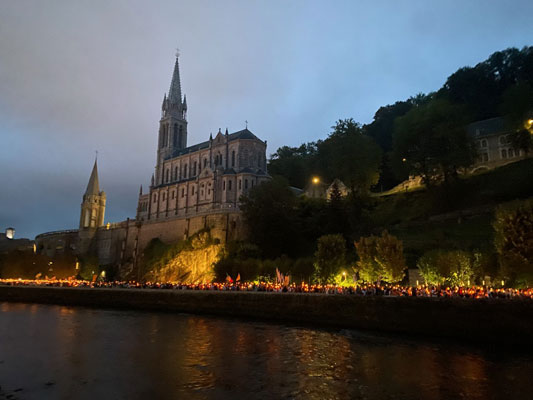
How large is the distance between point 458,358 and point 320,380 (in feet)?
20.3

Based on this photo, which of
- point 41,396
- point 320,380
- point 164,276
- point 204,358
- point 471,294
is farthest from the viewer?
point 164,276

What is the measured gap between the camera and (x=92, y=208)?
75812mm

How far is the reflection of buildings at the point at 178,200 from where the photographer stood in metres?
56.2

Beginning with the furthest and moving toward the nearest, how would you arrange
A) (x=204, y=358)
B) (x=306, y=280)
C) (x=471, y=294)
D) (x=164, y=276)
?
1. (x=164, y=276)
2. (x=306, y=280)
3. (x=471, y=294)
4. (x=204, y=358)

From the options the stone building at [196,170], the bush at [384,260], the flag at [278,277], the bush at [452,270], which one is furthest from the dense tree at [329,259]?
the stone building at [196,170]

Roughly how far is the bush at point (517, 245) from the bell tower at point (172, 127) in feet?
233

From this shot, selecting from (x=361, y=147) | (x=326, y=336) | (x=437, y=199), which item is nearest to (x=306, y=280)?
(x=326, y=336)

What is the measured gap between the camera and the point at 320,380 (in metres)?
10.6

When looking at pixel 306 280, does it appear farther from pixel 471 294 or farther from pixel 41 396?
pixel 41 396

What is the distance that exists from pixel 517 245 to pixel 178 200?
59.3 meters

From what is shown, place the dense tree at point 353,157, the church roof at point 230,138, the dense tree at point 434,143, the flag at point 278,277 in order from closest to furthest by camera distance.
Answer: the flag at point 278,277 < the dense tree at point 434,143 < the dense tree at point 353,157 < the church roof at point 230,138

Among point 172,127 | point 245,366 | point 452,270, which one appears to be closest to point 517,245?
point 452,270

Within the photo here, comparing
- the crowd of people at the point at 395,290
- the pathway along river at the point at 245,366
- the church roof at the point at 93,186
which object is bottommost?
the pathway along river at the point at 245,366

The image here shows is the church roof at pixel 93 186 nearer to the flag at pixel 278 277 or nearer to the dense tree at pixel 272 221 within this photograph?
the dense tree at pixel 272 221
